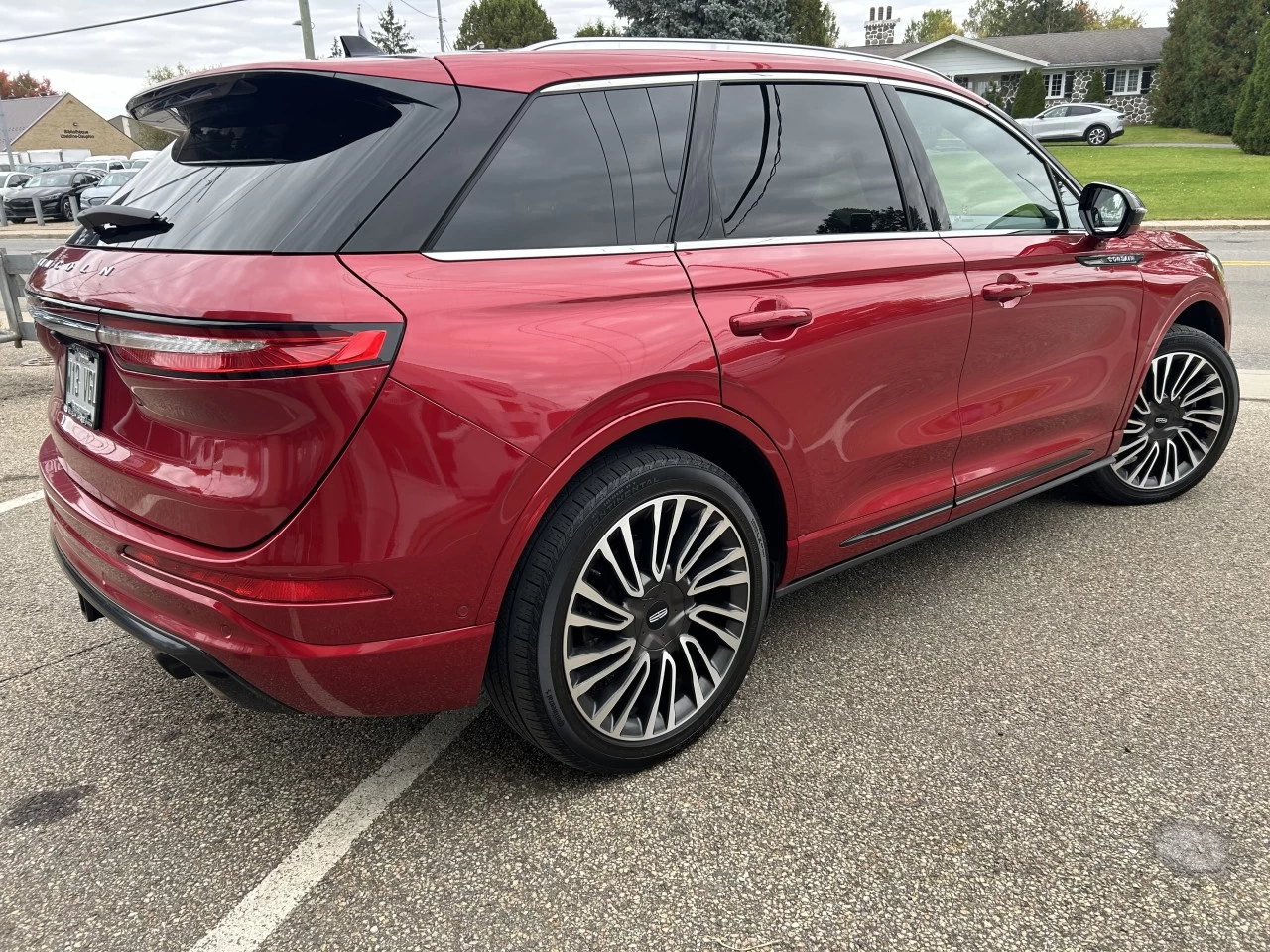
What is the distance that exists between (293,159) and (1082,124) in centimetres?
4434

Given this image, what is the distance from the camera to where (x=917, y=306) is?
2807 mm

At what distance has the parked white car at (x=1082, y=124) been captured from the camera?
3891 cm

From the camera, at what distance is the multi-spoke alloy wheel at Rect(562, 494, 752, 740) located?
2.24m

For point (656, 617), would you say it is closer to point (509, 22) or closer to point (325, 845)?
point (325, 845)

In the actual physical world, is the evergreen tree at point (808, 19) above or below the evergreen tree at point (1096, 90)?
above

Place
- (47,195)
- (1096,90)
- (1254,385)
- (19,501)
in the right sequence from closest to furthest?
(19,501)
(1254,385)
(47,195)
(1096,90)

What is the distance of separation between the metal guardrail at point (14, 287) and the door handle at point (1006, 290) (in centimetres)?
713

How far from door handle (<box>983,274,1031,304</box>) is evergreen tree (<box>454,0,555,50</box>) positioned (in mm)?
57946

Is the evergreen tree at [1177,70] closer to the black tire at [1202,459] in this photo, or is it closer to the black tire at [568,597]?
the black tire at [1202,459]

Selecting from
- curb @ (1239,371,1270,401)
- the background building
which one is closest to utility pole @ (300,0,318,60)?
curb @ (1239,371,1270,401)

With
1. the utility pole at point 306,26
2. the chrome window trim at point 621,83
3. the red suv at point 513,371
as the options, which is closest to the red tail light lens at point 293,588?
the red suv at point 513,371

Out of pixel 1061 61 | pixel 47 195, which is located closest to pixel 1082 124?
pixel 1061 61

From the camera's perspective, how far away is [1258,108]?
31234 mm

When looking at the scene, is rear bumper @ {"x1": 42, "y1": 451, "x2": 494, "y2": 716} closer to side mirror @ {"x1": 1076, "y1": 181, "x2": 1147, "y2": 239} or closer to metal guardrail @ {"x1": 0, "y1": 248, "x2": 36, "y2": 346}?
side mirror @ {"x1": 1076, "y1": 181, "x2": 1147, "y2": 239}
